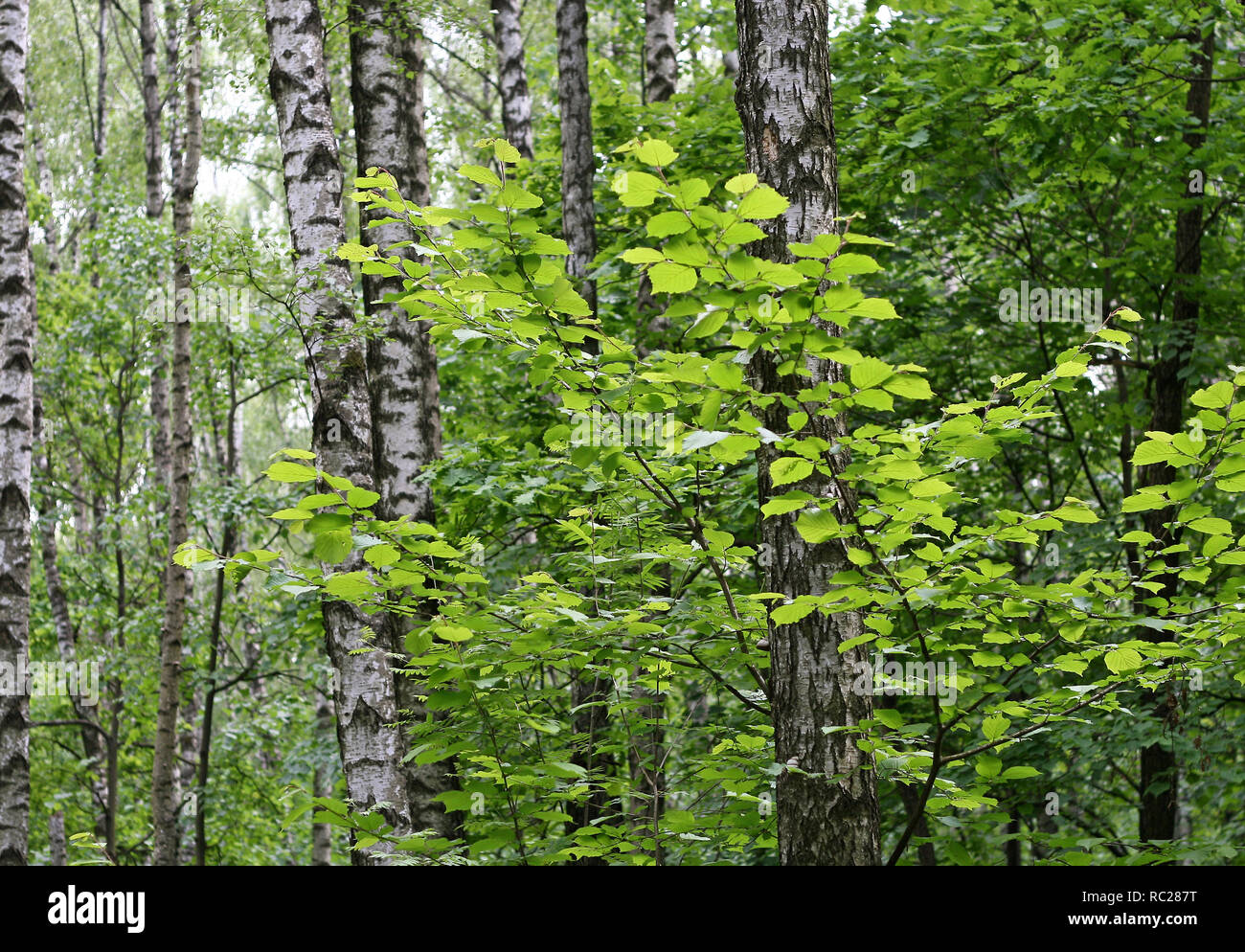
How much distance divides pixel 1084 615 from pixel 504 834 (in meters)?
1.97

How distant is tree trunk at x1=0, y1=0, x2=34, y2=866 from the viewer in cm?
690

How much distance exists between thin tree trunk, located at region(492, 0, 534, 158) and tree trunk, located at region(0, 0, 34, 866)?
4.62m

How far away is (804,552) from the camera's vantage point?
120 inches

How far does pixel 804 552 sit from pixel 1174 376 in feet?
17.1

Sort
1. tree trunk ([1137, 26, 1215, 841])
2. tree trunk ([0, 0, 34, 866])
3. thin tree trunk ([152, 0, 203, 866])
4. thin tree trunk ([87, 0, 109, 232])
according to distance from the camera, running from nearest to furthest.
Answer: tree trunk ([1137, 26, 1215, 841]), tree trunk ([0, 0, 34, 866]), thin tree trunk ([152, 0, 203, 866]), thin tree trunk ([87, 0, 109, 232])

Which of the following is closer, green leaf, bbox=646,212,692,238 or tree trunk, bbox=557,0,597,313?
green leaf, bbox=646,212,692,238

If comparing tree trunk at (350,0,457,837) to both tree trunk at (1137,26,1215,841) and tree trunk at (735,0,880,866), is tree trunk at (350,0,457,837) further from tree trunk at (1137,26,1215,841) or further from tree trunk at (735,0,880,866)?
tree trunk at (1137,26,1215,841)

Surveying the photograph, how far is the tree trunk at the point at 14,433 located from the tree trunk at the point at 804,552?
6064mm

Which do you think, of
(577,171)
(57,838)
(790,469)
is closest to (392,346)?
(577,171)

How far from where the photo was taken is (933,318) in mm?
7473

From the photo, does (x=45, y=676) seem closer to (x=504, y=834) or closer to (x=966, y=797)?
(x=504, y=834)

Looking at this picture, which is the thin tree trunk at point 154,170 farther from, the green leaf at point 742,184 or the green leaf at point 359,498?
the green leaf at point 742,184

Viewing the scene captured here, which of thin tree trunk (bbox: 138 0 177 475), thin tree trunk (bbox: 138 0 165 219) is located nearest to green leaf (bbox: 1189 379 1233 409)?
thin tree trunk (bbox: 138 0 177 475)

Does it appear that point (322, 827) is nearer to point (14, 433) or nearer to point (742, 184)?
point (14, 433)
